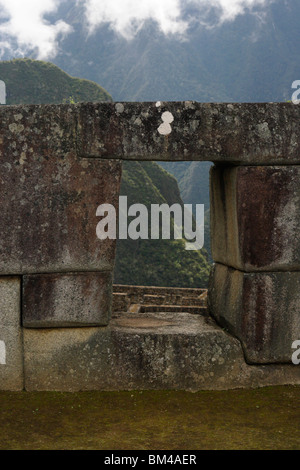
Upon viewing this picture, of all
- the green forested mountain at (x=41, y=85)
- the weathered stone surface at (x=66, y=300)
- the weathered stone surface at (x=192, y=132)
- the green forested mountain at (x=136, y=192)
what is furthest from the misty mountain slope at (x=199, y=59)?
the weathered stone surface at (x=66, y=300)

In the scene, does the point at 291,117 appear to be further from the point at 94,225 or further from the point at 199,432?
the point at 199,432

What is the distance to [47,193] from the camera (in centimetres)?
427

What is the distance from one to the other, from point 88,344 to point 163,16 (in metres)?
186

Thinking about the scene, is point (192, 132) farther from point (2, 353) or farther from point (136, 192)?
point (136, 192)

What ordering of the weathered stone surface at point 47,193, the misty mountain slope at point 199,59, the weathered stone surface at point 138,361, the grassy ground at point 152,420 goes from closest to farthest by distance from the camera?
the grassy ground at point 152,420 < the weathered stone surface at point 47,193 < the weathered stone surface at point 138,361 < the misty mountain slope at point 199,59

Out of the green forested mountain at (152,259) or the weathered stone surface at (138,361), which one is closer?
the weathered stone surface at (138,361)

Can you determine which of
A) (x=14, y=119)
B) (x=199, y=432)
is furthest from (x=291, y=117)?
(x=199, y=432)

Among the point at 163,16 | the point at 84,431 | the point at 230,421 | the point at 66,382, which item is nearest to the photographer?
the point at 84,431

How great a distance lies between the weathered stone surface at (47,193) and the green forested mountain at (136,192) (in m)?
43.8

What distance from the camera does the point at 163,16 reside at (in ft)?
575

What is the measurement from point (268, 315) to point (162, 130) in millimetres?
1783

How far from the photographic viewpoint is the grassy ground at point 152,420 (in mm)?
3312

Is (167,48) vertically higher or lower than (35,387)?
higher

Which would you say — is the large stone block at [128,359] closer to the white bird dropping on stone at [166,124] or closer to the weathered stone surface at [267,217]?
the weathered stone surface at [267,217]
